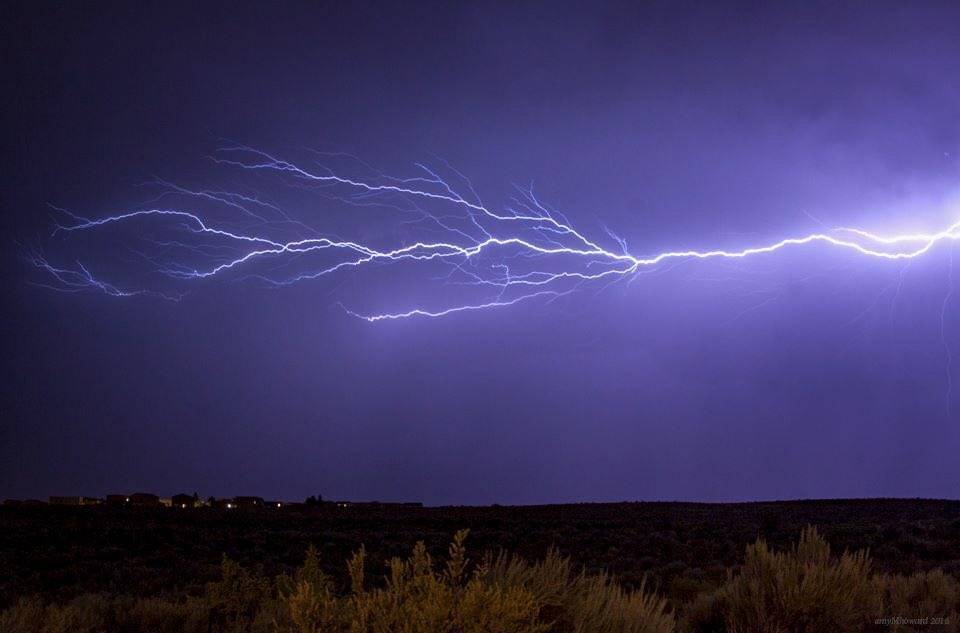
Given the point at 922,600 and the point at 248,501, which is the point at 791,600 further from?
the point at 248,501

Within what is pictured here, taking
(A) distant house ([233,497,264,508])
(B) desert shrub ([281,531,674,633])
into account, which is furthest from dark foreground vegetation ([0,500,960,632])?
(A) distant house ([233,497,264,508])

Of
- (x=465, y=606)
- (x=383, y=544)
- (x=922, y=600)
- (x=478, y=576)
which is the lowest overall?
(x=383, y=544)

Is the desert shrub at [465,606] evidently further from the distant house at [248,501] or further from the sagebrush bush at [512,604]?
the distant house at [248,501]

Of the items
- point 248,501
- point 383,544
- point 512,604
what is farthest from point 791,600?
point 248,501

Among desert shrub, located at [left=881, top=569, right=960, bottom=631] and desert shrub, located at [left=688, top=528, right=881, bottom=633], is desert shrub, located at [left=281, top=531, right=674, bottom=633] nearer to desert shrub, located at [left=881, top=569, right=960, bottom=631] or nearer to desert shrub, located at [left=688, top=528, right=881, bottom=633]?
desert shrub, located at [left=688, top=528, right=881, bottom=633]

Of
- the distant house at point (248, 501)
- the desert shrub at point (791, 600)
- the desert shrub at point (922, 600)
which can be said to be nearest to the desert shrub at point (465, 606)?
the desert shrub at point (791, 600)

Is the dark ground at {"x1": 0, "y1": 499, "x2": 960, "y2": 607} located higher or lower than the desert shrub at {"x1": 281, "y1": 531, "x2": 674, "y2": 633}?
lower

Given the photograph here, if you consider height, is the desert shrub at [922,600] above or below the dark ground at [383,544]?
above
